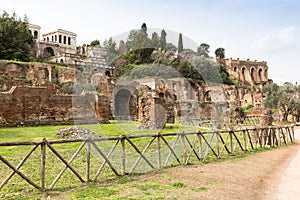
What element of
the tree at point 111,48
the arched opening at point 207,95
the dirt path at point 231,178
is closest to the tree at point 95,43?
the tree at point 111,48

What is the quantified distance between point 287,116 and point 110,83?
86.6 feet

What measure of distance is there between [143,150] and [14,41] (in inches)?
1724

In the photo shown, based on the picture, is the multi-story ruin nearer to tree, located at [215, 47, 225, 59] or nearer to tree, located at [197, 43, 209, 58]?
tree, located at [197, 43, 209, 58]

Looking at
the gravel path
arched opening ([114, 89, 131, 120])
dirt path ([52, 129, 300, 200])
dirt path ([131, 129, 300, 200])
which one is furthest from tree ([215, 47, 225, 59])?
the gravel path

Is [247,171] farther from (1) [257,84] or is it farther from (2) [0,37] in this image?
(1) [257,84]

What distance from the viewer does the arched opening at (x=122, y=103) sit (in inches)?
1131

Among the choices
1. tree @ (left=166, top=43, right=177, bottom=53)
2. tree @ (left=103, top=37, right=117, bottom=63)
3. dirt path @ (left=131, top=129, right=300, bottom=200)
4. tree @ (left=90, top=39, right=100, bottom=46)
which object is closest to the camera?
dirt path @ (left=131, top=129, right=300, bottom=200)

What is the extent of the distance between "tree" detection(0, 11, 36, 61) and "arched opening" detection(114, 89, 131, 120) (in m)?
22.2

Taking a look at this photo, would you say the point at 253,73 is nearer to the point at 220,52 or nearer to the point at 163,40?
the point at 220,52

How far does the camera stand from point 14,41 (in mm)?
46531

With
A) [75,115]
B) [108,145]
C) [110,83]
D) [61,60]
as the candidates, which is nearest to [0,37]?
[61,60]

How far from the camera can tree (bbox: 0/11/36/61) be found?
44219 millimetres

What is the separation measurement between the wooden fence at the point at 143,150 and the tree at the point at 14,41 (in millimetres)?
37328

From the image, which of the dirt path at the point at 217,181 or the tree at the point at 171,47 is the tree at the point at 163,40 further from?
the dirt path at the point at 217,181
